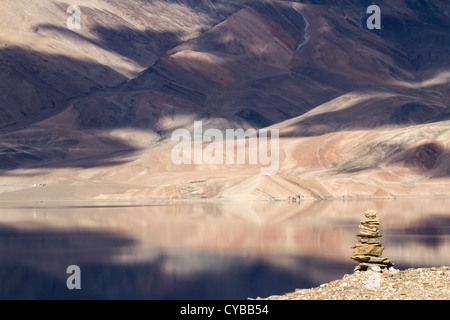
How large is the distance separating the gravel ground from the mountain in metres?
60.3

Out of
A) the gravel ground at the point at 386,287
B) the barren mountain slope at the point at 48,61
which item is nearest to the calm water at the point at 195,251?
the gravel ground at the point at 386,287

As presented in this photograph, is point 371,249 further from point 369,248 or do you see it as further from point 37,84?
point 37,84

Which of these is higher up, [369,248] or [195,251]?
[369,248]

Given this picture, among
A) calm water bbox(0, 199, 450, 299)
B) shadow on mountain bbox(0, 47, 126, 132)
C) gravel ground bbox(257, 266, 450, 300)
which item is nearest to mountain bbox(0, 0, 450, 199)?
shadow on mountain bbox(0, 47, 126, 132)

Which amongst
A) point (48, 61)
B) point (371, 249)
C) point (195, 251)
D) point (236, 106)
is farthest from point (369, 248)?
point (48, 61)

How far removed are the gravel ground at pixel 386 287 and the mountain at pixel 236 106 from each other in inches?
2375

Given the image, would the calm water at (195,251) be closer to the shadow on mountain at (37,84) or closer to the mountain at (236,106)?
the mountain at (236,106)

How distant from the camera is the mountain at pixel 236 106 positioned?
102625 mm

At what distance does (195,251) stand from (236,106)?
116m

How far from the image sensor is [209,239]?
42531 millimetres

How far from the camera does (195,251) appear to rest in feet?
122

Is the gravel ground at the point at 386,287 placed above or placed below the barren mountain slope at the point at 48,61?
below

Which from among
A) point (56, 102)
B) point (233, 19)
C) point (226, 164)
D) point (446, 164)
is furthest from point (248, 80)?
point (446, 164)

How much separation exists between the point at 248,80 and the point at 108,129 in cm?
3489
